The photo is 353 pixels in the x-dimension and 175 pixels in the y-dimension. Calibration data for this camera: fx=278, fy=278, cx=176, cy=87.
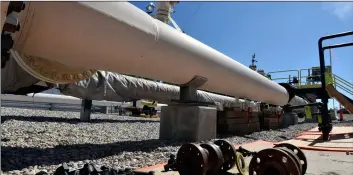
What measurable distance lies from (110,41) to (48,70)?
1.15 m

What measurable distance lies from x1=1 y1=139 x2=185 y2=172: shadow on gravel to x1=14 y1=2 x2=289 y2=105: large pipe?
1.25m

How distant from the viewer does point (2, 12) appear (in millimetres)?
2016

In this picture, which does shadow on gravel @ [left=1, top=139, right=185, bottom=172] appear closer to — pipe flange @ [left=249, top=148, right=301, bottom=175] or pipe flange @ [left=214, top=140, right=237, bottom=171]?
pipe flange @ [left=214, top=140, right=237, bottom=171]

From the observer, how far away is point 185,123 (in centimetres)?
563

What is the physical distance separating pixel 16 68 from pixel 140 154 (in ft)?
11.1

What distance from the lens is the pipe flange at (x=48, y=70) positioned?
3832 mm

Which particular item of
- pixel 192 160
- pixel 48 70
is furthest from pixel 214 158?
pixel 48 70

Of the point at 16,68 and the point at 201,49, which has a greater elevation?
the point at 201,49

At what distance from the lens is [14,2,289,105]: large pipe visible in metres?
3.14

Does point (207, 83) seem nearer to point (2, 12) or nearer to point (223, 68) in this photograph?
point (223, 68)

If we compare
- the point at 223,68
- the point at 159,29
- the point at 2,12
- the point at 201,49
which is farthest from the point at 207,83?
the point at 2,12

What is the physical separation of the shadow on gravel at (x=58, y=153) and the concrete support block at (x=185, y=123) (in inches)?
30.2

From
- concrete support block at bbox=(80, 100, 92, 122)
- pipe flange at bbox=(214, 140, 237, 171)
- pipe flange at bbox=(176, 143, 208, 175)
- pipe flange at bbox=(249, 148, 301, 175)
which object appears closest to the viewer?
pipe flange at bbox=(249, 148, 301, 175)

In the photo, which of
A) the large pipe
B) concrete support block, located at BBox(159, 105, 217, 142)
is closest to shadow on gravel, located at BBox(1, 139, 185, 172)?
concrete support block, located at BBox(159, 105, 217, 142)
